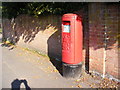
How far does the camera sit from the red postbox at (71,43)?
481cm

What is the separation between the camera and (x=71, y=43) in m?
4.89

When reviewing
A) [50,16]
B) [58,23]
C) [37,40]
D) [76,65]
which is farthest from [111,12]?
[37,40]

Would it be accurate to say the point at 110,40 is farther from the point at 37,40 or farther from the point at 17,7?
the point at 17,7

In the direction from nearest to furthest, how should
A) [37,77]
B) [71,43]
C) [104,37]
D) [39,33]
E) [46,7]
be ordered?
1. [104,37]
2. [71,43]
3. [37,77]
4. [46,7]
5. [39,33]

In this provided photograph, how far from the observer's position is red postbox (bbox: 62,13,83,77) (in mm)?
4809

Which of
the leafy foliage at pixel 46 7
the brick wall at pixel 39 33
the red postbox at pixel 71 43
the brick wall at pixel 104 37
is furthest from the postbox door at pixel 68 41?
the brick wall at pixel 39 33

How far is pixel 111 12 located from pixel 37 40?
4.78m

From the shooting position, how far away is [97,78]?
5.13 m

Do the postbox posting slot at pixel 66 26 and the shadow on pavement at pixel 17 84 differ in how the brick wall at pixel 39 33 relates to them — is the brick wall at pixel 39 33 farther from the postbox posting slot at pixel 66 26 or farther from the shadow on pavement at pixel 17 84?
the shadow on pavement at pixel 17 84

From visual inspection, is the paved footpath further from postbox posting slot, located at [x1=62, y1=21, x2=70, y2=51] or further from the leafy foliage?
the leafy foliage

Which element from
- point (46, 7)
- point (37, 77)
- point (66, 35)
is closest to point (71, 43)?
point (66, 35)

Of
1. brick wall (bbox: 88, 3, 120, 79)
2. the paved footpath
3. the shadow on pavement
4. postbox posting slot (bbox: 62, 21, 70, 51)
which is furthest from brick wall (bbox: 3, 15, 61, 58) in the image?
the shadow on pavement

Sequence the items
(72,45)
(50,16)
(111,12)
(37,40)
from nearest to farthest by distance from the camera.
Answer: (111,12), (72,45), (50,16), (37,40)

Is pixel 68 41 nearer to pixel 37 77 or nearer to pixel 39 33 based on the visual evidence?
pixel 37 77
